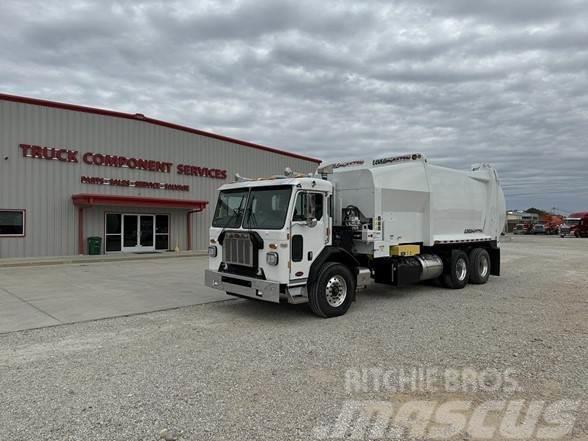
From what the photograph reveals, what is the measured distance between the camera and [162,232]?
23.5 metres

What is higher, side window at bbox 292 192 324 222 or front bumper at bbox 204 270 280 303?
side window at bbox 292 192 324 222

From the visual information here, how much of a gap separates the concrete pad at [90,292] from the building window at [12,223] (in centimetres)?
280

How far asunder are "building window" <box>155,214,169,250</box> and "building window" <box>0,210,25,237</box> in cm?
→ 621

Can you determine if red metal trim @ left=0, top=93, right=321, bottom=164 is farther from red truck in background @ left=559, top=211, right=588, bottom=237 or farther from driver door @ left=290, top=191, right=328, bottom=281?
red truck in background @ left=559, top=211, right=588, bottom=237

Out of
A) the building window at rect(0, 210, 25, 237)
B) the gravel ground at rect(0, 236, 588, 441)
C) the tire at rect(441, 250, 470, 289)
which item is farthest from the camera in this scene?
the building window at rect(0, 210, 25, 237)

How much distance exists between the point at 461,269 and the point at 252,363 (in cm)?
812

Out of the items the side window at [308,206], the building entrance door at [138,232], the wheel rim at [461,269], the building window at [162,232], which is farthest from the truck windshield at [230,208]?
the building window at [162,232]

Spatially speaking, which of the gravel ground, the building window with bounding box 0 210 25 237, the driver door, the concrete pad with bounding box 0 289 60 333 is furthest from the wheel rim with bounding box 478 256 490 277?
the building window with bounding box 0 210 25 237

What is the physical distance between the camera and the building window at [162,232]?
23266mm

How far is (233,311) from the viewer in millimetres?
8844

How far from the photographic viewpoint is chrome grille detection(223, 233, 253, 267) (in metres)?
7.97

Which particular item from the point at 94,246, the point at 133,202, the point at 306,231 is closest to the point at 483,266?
the point at 306,231

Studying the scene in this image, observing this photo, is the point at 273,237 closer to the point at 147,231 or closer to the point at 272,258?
the point at 272,258

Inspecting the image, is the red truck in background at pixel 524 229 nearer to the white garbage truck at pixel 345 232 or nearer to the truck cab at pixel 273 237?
the white garbage truck at pixel 345 232
